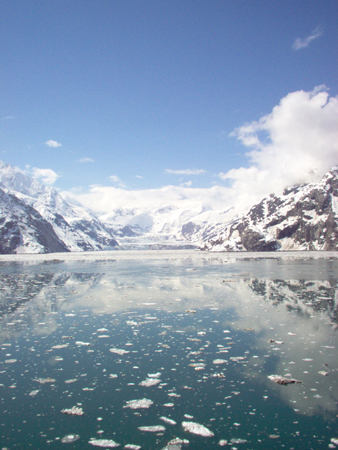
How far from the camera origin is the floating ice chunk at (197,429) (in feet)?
22.0

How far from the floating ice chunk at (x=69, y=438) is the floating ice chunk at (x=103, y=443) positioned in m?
0.36

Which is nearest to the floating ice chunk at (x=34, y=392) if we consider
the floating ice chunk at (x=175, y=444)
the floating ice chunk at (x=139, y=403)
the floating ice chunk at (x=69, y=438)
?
the floating ice chunk at (x=69, y=438)

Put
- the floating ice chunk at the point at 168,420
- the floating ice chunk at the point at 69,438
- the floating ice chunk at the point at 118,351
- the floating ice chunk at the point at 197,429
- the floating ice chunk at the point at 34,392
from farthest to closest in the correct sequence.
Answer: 1. the floating ice chunk at the point at 118,351
2. the floating ice chunk at the point at 34,392
3. the floating ice chunk at the point at 168,420
4. the floating ice chunk at the point at 197,429
5. the floating ice chunk at the point at 69,438

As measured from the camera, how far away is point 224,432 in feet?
22.2

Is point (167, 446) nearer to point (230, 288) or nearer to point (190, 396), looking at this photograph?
point (190, 396)

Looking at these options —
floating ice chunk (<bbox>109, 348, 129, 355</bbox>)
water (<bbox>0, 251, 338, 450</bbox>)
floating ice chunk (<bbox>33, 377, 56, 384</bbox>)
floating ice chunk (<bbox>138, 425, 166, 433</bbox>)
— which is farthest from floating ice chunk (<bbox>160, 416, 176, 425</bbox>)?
floating ice chunk (<bbox>109, 348, 129, 355</bbox>)

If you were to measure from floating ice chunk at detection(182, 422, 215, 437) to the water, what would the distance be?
0.07m

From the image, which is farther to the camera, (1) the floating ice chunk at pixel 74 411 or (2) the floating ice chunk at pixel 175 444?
(1) the floating ice chunk at pixel 74 411

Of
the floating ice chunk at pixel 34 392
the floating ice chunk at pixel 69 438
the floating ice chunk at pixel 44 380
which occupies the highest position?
the floating ice chunk at pixel 69 438

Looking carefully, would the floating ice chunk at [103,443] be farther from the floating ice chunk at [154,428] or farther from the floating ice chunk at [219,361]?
the floating ice chunk at [219,361]

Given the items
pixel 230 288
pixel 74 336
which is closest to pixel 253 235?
pixel 230 288

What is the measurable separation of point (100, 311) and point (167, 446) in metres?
13.1

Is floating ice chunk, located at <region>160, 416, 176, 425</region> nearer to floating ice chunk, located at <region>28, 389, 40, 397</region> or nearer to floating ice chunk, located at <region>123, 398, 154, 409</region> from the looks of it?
floating ice chunk, located at <region>123, 398, 154, 409</region>

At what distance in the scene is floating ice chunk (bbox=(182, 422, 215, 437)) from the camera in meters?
6.71
